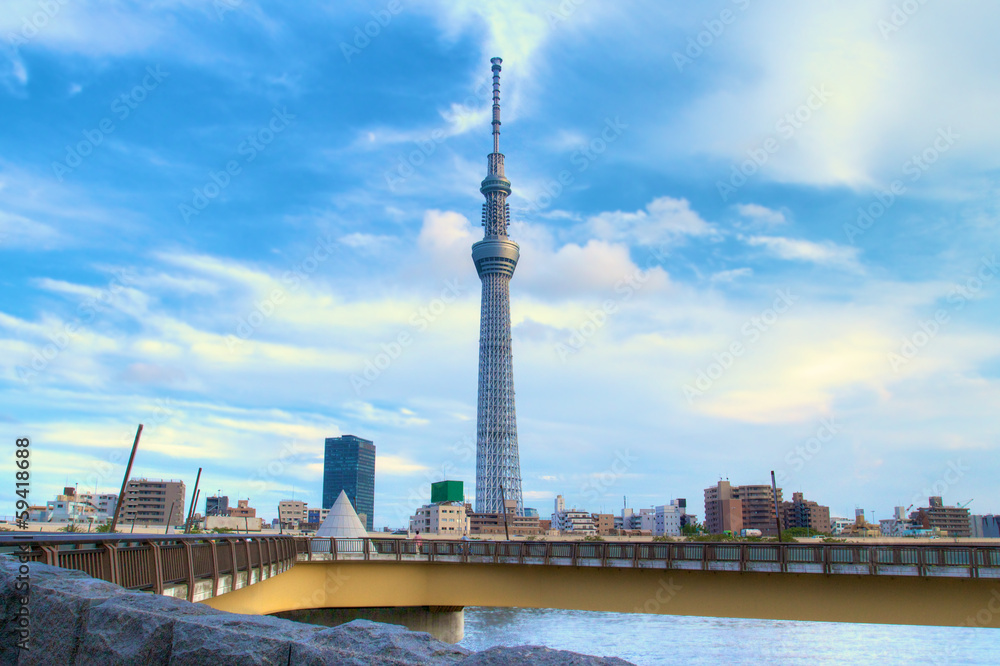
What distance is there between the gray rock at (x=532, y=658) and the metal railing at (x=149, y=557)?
5.78m

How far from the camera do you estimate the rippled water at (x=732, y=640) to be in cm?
5631

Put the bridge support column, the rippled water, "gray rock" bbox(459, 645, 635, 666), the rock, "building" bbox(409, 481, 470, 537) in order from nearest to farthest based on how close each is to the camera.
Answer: "gray rock" bbox(459, 645, 635, 666) < the rock < the bridge support column < the rippled water < "building" bbox(409, 481, 470, 537)

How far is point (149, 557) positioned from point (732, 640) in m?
59.4

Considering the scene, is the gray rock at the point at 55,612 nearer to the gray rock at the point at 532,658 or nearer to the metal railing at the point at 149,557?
the metal railing at the point at 149,557

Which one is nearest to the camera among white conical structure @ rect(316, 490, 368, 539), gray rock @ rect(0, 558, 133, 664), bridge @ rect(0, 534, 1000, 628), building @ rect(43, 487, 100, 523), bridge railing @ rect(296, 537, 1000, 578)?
gray rock @ rect(0, 558, 133, 664)

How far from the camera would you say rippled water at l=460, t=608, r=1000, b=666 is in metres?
56.3

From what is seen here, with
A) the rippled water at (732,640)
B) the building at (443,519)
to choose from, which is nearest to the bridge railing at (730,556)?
the rippled water at (732,640)

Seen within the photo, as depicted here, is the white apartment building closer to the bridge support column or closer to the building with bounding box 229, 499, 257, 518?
the building with bounding box 229, 499, 257, 518

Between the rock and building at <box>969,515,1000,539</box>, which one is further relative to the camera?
building at <box>969,515,1000,539</box>

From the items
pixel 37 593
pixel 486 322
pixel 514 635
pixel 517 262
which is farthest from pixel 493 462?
pixel 37 593

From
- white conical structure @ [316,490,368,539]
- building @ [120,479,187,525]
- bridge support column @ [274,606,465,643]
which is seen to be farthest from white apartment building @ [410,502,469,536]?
bridge support column @ [274,606,465,643]

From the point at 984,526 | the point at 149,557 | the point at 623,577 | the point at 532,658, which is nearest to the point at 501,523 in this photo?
the point at 984,526

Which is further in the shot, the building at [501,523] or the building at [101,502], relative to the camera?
the building at [501,523]

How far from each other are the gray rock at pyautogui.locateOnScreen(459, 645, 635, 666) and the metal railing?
5.78m
